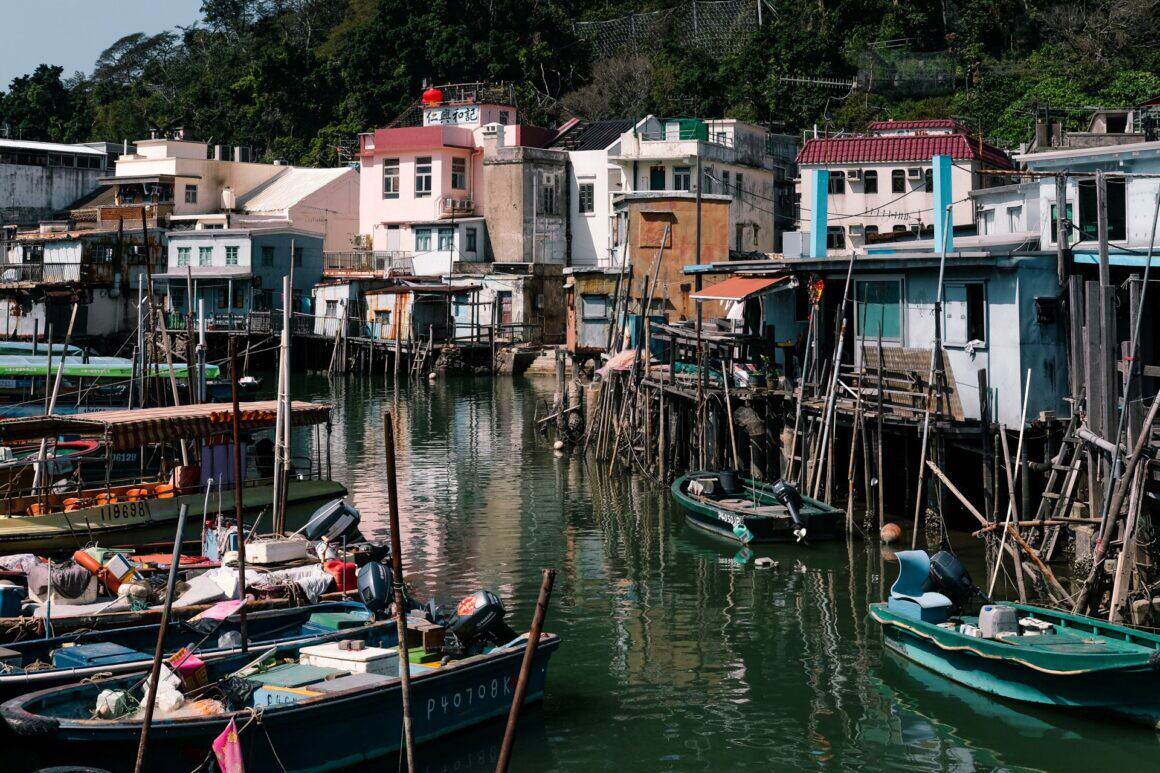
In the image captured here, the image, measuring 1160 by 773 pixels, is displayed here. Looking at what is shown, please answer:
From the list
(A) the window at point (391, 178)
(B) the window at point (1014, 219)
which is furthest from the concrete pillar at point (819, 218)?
(A) the window at point (391, 178)

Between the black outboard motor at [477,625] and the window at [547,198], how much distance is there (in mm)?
58300

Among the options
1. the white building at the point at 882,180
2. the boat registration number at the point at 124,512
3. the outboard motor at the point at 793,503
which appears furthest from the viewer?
the white building at the point at 882,180

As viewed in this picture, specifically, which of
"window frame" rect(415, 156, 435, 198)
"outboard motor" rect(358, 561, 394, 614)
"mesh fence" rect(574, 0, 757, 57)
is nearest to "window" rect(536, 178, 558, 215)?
"window frame" rect(415, 156, 435, 198)

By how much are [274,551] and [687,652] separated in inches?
290

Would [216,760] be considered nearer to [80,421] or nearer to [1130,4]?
[80,421]

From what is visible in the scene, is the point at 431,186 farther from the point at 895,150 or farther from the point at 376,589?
the point at 376,589

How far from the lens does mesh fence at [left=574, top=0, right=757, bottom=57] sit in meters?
88.1

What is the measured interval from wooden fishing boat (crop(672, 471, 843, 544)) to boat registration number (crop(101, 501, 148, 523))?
39.8ft

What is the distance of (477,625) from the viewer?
61.4 ft

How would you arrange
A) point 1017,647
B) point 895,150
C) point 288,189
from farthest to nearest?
point 288,189, point 895,150, point 1017,647

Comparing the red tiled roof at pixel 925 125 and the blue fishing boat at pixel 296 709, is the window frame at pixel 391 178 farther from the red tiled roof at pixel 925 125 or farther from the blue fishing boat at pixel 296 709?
the blue fishing boat at pixel 296 709

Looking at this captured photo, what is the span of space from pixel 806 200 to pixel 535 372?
645 inches

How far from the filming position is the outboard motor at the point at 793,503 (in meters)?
28.4

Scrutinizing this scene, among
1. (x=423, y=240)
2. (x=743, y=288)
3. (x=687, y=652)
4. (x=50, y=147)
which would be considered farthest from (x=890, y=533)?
(x=50, y=147)
